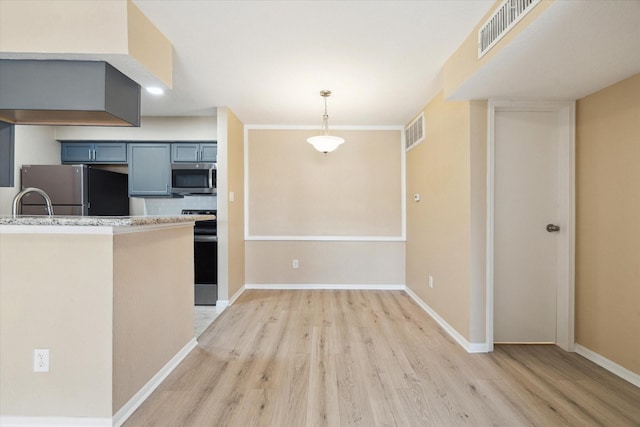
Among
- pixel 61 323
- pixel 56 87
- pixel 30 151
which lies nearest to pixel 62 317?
pixel 61 323

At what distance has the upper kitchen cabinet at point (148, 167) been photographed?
404 centimetres

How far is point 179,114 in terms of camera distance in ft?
13.1

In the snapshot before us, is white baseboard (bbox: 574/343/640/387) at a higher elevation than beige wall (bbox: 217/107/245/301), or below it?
below

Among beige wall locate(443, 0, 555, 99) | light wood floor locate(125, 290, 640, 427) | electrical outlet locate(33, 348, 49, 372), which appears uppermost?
beige wall locate(443, 0, 555, 99)

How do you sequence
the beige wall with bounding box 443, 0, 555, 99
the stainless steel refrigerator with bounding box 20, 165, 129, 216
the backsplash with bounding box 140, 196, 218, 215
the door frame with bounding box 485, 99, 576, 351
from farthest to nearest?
the backsplash with bounding box 140, 196, 218, 215 → the stainless steel refrigerator with bounding box 20, 165, 129, 216 → the door frame with bounding box 485, 99, 576, 351 → the beige wall with bounding box 443, 0, 555, 99

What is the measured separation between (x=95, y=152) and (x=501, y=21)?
4.85 m

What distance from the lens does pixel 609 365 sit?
7.26 ft

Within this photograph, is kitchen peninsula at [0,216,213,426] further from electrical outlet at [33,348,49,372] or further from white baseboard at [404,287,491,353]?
white baseboard at [404,287,491,353]

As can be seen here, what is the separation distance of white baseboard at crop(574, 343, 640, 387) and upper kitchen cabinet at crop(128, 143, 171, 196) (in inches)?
189

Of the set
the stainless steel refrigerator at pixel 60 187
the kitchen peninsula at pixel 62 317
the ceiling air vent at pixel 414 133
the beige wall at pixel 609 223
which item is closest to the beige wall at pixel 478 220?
the beige wall at pixel 609 223

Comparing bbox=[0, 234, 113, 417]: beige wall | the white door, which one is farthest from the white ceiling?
bbox=[0, 234, 113, 417]: beige wall

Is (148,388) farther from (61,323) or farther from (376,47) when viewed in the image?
(376,47)

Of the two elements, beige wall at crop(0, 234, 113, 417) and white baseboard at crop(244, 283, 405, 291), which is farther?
white baseboard at crop(244, 283, 405, 291)

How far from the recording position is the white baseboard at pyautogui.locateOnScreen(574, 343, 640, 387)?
2043 mm
